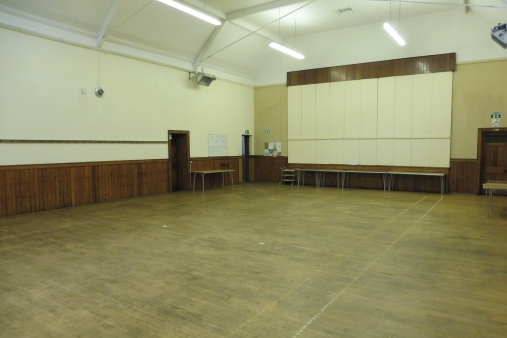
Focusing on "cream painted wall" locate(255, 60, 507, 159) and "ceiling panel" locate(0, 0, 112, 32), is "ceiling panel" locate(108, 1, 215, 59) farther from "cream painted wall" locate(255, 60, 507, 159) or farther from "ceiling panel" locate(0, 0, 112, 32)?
"cream painted wall" locate(255, 60, 507, 159)

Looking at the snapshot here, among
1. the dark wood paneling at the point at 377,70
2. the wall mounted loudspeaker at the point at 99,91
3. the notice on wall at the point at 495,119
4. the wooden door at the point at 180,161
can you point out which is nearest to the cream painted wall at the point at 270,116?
the dark wood paneling at the point at 377,70

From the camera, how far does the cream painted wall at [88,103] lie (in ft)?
22.3

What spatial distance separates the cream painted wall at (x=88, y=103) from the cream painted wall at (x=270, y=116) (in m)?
2.37

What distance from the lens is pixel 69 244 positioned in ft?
15.9

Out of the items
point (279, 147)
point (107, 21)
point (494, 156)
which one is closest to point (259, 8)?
point (107, 21)

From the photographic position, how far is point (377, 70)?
10.8m

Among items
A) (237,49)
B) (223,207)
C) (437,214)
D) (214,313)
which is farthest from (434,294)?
(237,49)

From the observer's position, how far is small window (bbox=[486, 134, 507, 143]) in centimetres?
925

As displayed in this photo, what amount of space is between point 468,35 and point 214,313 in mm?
10372

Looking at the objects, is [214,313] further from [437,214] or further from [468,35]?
[468,35]

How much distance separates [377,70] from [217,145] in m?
5.75

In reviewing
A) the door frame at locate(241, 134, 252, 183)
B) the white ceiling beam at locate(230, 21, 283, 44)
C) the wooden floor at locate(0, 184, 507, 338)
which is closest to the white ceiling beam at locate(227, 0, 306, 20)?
the white ceiling beam at locate(230, 21, 283, 44)

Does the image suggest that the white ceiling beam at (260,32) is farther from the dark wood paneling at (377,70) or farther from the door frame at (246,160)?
the door frame at (246,160)

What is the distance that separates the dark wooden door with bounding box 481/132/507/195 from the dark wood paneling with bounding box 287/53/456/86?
86.1 inches
